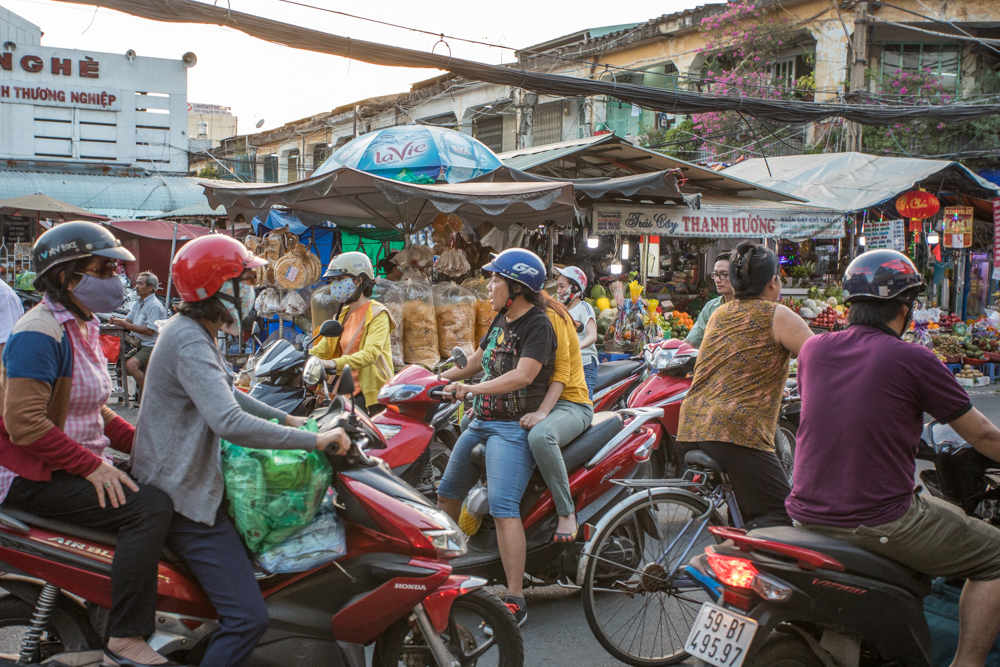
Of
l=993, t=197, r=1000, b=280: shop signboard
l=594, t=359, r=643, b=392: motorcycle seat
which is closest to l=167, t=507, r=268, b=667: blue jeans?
l=594, t=359, r=643, b=392: motorcycle seat

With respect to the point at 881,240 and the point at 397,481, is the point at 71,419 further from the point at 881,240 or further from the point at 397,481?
the point at 881,240

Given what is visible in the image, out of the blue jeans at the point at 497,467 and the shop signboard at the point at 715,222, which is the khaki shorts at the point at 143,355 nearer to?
the shop signboard at the point at 715,222

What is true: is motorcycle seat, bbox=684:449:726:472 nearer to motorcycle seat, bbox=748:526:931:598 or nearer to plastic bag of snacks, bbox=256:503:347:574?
motorcycle seat, bbox=748:526:931:598

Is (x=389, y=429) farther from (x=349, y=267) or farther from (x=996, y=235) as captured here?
(x=996, y=235)

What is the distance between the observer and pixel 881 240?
14.2 metres

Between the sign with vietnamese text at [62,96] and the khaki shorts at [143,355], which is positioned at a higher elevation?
the sign with vietnamese text at [62,96]

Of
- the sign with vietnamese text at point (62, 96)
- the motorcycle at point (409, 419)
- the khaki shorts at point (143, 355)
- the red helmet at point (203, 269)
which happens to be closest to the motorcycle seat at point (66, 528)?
the red helmet at point (203, 269)

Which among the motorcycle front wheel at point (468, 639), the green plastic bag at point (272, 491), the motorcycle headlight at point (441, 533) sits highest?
the green plastic bag at point (272, 491)

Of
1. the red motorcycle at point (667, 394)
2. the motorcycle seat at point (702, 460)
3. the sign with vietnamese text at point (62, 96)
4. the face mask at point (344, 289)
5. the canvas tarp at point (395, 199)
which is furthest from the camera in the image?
the sign with vietnamese text at point (62, 96)

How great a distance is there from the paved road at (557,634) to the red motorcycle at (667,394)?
184 centimetres

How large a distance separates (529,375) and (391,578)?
4.71 feet

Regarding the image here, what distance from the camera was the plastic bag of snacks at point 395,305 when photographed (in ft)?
23.6

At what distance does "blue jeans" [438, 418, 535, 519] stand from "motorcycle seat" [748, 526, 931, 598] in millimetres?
1327

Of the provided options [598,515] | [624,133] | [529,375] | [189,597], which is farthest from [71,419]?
[624,133]
